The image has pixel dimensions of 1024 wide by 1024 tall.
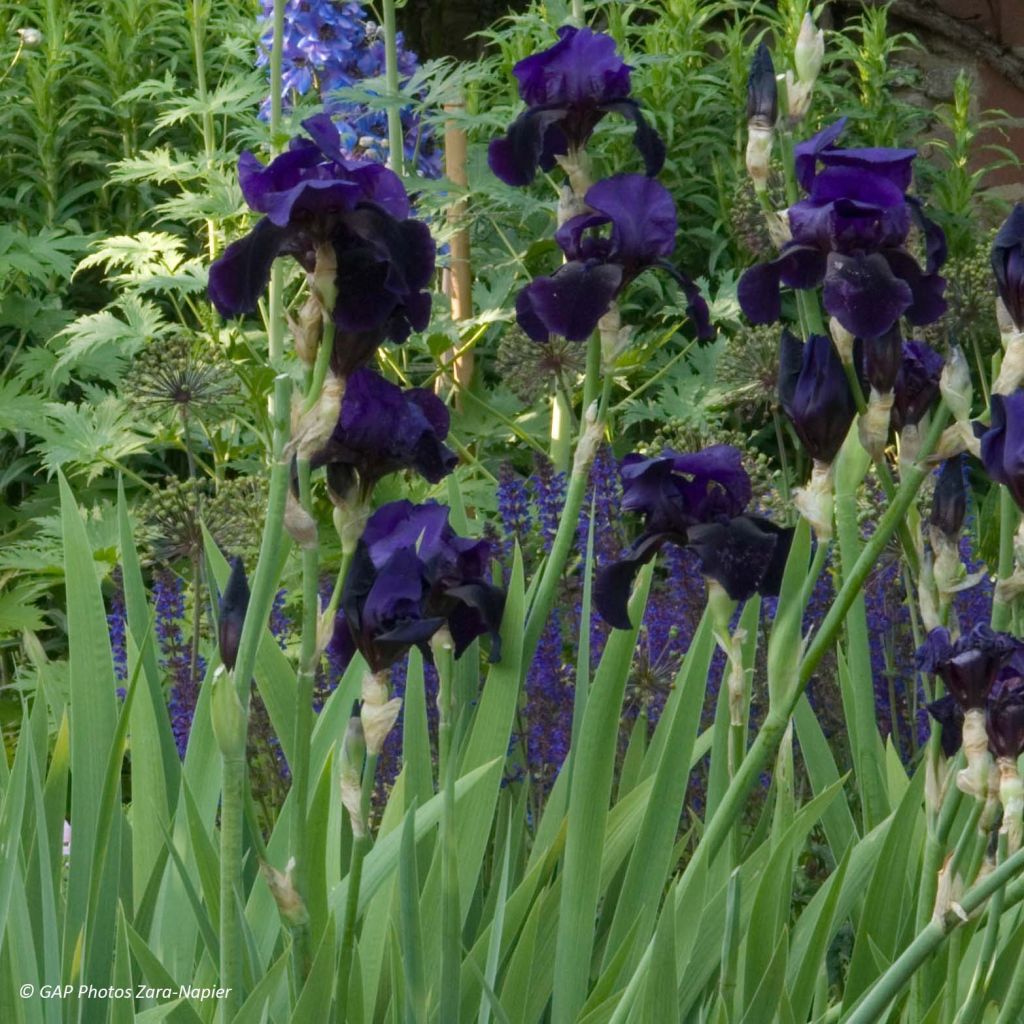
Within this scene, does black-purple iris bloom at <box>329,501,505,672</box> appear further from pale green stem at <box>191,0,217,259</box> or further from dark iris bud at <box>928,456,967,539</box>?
pale green stem at <box>191,0,217,259</box>

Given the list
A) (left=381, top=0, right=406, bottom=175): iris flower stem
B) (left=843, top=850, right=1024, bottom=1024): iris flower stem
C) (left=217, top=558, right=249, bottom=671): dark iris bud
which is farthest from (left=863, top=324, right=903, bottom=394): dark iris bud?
(left=381, top=0, right=406, bottom=175): iris flower stem

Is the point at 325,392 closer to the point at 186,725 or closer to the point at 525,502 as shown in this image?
the point at 186,725

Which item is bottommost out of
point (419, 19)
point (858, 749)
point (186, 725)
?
point (186, 725)

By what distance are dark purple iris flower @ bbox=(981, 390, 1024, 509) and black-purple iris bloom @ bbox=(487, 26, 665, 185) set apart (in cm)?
39

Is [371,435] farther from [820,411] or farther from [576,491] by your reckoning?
[820,411]

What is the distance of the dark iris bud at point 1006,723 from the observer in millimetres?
905

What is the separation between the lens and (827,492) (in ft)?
3.50

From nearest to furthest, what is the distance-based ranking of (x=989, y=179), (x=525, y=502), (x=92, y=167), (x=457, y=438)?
(x=525, y=502) → (x=457, y=438) → (x=92, y=167) → (x=989, y=179)

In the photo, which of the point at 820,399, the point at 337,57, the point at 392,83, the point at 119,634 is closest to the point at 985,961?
A: the point at 820,399

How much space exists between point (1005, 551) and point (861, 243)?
0.26 meters

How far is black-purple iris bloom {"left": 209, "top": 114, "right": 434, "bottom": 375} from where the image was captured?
0.88 meters

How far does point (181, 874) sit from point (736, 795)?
41cm

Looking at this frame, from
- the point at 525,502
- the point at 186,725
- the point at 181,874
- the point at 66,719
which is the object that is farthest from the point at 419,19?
the point at 181,874

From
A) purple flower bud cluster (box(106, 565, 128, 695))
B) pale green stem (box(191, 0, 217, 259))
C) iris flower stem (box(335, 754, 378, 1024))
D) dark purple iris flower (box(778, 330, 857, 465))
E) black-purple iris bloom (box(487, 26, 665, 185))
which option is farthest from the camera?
pale green stem (box(191, 0, 217, 259))
